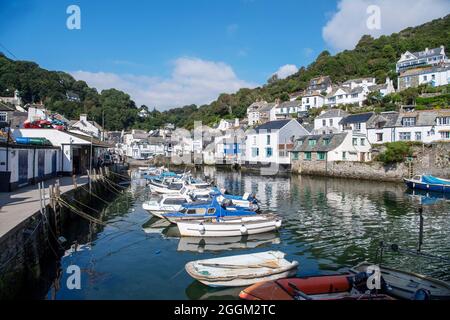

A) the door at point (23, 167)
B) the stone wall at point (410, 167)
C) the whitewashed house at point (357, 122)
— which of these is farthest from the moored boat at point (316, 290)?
the whitewashed house at point (357, 122)

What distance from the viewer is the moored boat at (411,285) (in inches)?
416

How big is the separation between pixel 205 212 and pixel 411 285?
41.3ft

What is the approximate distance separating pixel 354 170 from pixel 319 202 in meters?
23.3

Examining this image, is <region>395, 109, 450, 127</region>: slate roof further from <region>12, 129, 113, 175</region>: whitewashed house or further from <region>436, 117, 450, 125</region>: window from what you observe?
<region>12, 129, 113, 175</region>: whitewashed house

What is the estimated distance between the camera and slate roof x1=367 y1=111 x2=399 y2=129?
5775 cm

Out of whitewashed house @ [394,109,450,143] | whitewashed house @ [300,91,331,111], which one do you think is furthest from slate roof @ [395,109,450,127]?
whitewashed house @ [300,91,331,111]

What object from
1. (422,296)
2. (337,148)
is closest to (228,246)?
(422,296)

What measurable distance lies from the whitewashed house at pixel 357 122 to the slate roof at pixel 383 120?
3.03 ft

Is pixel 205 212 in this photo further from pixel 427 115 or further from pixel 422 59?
pixel 422 59

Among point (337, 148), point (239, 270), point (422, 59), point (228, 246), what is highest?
point (422, 59)

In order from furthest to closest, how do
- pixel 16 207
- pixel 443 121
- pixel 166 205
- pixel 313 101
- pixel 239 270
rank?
1. pixel 313 101
2. pixel 443 121
3. pixel 166 205
4. pixel 16 207
5. pixel 239 270

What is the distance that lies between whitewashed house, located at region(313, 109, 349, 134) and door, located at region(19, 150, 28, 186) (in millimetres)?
56010

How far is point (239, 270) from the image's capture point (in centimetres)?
1316

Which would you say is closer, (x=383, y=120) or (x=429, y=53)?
(x=383, y=120)
